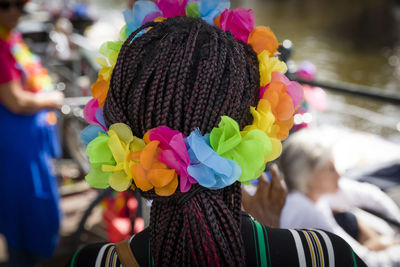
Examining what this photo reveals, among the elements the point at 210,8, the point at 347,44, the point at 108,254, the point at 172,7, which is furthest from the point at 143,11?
the point at 347,44

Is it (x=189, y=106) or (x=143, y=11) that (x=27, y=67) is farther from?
(x=189, y=106)

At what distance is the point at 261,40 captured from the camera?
1006 millimetres

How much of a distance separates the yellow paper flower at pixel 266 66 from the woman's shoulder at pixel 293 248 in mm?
357

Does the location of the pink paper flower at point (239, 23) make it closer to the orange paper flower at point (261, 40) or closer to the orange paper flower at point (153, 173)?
the orange paper flower at point (261, 40)

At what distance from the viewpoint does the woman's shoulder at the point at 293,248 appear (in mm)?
822

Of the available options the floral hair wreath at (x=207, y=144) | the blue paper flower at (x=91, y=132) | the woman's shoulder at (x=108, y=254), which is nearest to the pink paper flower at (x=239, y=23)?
the floral hair wreath at (x=207, y=144)

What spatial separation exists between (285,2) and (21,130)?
11.3 meters

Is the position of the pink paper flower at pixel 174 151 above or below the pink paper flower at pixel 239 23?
below

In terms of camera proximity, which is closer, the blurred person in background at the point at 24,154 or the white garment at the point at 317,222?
the white garment at the point at 317,222

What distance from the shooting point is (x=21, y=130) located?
2.33 m

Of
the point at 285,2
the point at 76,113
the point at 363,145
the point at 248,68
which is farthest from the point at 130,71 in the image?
the point at 285,2

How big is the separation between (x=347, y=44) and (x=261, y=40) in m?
8.64

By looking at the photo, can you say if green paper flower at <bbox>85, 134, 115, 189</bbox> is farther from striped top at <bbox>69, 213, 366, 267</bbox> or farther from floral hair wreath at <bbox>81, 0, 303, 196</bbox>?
striped top at <bbox>69, 213, 366, 267</bbox>

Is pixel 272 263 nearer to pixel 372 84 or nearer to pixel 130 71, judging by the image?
pixel 130 71
